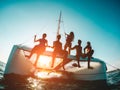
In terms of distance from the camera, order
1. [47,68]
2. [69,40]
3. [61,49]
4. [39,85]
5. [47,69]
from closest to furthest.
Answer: [39,85], [61,49], [47,69], [47,68], [69,40]

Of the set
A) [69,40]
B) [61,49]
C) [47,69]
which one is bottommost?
[47,69]

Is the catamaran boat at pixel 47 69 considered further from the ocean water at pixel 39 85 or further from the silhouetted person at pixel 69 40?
the silhouetted person at pixel 69 40

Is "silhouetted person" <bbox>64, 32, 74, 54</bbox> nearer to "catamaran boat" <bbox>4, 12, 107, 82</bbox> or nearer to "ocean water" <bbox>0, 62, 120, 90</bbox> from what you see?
"catamaran boat" <bbox>4, 12, 107, 82</bbox>

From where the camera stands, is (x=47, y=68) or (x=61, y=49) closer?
(x=61, y=49)

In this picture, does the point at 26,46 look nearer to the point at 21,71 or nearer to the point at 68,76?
the point at 21,71

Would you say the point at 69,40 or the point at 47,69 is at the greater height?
the point at 69,40

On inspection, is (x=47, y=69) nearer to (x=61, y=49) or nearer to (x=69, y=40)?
(x=61, y=49)

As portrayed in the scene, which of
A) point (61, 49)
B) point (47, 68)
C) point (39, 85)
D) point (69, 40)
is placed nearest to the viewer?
point (39, 85)

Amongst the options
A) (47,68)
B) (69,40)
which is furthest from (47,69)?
(69,40)

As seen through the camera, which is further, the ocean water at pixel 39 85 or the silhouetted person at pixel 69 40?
the silhouetted person at pixel 69 40

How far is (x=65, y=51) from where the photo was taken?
25.9 feet

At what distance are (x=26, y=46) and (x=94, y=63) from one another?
3.81 m

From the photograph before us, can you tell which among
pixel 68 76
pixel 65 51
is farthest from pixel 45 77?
pixel 65 51

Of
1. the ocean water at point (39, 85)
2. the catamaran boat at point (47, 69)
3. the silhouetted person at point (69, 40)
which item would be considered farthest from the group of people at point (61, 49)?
the ocean water at point (39, 85)
